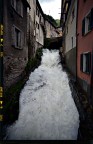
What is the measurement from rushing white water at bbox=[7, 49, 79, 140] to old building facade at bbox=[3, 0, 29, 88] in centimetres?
119

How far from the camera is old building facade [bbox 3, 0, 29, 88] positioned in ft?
21.8

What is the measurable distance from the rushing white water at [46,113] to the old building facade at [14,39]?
1187mm

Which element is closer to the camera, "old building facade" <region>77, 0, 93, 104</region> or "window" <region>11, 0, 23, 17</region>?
"old building facade" <region>77, 0, 93, 104</region>

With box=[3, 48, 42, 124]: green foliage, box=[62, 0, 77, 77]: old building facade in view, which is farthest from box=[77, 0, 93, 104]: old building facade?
box=[3, 48, 42, 124]: green foliage

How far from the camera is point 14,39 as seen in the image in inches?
296

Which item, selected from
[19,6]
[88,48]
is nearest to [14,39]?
[19,6]

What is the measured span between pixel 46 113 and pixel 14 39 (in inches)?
135

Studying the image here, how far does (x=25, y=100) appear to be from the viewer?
7.38 metres

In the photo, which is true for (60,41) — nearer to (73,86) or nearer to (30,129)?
(73,86)

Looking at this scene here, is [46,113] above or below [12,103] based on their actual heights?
below

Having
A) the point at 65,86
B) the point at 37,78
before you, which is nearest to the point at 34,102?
the point at 65,86

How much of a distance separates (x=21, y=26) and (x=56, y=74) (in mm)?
4115

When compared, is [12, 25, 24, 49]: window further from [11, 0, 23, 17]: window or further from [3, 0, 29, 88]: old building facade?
[11, 0, 23, 17]: window

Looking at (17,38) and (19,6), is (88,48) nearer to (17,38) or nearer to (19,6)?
(17,38)
